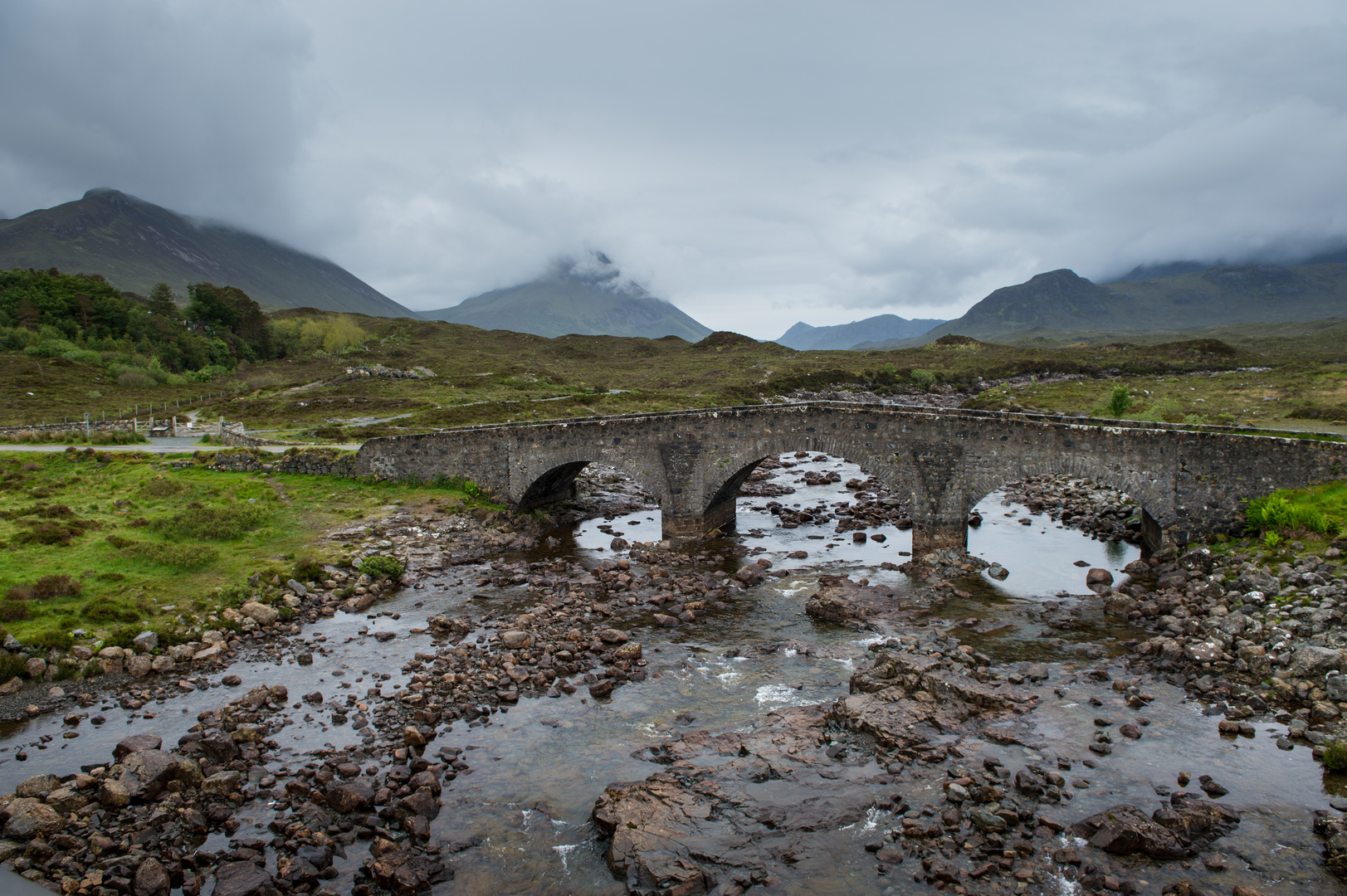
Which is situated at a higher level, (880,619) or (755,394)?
(755,394)

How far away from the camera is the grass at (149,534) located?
20.9 m

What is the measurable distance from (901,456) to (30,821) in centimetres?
2566

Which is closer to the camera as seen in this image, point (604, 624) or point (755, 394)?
point (604, 624)

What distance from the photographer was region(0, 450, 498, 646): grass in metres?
20.9

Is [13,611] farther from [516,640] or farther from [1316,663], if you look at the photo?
[1316,663]

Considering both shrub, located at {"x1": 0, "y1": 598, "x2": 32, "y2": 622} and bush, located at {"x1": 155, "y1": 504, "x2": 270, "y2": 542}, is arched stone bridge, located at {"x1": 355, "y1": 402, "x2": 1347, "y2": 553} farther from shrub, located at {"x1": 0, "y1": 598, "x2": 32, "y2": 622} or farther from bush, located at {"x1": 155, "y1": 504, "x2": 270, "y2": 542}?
shrub, located at {"x1": 0, "y1": 598, "x2": 32, "y2": 622}

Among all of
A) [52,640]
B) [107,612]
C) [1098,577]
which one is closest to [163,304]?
[107,612]

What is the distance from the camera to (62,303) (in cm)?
8944

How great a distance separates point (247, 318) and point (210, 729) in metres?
99.9

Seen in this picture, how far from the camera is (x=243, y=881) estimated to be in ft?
38.7

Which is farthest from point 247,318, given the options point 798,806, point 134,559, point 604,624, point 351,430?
point 798,806

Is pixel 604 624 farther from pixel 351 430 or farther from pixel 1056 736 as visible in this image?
pixel 351 430

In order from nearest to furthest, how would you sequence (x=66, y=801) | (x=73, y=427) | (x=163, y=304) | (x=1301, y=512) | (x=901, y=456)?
(x=66, y=801) → (x=1301, y=512) → (x=901, y=456) → (x=73, y=427) → (x=163, y=304)

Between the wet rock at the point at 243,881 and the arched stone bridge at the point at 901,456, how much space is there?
21660 millimetres
